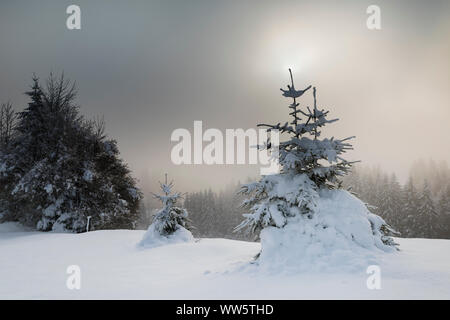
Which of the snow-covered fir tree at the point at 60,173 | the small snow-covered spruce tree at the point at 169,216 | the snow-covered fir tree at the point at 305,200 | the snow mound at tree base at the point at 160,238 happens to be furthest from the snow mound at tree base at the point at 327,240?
the snow-covered fir tree at the point at 60,173

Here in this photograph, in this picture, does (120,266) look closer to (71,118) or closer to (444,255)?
(444,255)

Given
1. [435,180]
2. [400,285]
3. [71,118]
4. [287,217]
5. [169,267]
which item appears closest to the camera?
[400,285]

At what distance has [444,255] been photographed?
6.70m

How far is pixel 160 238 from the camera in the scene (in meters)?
12.1

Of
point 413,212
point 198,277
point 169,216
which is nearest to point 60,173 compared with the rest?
point 169,216

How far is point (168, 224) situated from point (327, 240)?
8111mm

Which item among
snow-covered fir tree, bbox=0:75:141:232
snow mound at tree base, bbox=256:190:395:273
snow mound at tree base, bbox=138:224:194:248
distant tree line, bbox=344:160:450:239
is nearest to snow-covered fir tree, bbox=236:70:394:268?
snow mound at tree base, bbox=256:190:395:273

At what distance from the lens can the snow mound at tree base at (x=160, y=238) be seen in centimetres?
1161

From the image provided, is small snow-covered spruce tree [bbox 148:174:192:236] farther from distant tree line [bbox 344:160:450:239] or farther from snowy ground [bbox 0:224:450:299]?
distant tree line [bbox 344:160:450:239]

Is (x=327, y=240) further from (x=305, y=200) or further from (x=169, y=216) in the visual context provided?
(x=169, y=216)

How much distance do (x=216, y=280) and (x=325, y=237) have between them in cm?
291

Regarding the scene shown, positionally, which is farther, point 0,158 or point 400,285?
point 0,158

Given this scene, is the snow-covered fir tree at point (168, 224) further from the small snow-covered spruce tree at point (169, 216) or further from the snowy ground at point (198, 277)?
the snowy ground at point (198, 277)
